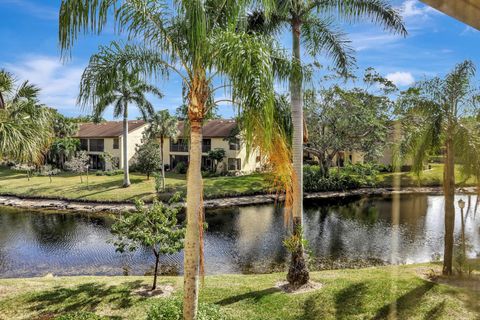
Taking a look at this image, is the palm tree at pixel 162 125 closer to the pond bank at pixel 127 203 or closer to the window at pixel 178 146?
the window at pixel 178 146

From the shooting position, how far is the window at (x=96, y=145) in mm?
41625

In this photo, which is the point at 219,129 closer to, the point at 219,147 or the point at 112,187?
the point at 219,147

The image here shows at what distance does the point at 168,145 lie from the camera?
39625 millimetres

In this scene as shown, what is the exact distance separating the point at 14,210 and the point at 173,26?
25.2m

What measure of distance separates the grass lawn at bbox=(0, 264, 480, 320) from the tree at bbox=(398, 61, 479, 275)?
171cm

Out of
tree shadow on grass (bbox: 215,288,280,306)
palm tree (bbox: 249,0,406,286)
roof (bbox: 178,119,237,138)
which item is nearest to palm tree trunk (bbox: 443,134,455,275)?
palm tree (bbox: 249,0,406,286)

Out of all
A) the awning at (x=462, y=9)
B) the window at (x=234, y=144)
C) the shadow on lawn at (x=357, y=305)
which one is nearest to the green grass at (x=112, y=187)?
the window at (x=234, y=144)

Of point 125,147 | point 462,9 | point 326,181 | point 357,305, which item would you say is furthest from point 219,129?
point 462,9

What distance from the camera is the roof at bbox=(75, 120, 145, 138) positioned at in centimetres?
4000

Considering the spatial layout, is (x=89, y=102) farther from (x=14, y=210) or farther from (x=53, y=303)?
(x=14, y=210)

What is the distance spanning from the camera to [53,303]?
870 centimetres

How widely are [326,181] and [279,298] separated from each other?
2315 cm

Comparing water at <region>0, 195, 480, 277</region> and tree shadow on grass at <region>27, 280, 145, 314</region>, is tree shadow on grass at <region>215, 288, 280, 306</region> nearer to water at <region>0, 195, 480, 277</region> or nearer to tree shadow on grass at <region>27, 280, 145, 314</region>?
tree shadow on grass at <region>27, 280, 145, 314</region>

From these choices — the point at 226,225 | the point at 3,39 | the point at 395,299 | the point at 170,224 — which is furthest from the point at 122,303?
the point at 226,225
